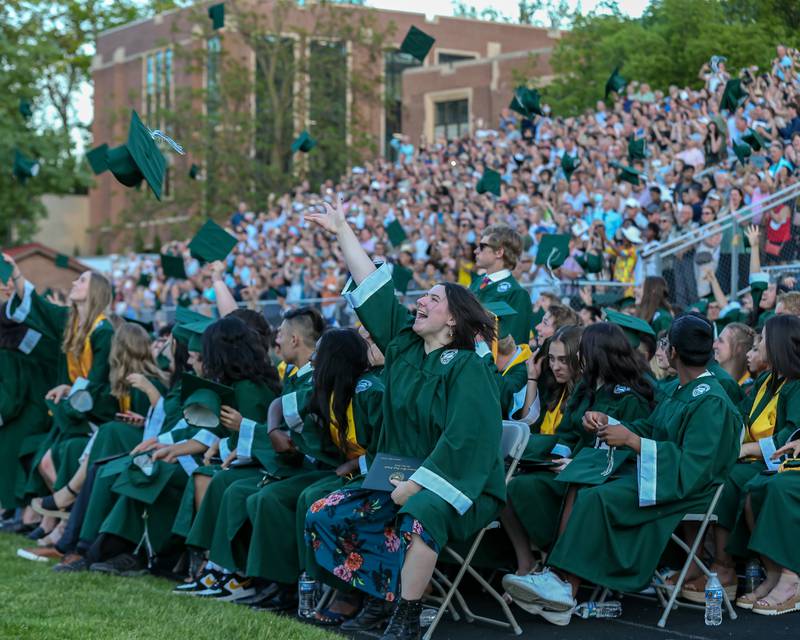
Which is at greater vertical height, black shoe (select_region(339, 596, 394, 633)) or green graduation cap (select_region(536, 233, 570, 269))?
green graduation cap (select_region(536, 233, 570, 269))

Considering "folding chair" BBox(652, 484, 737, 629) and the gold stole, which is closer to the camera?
"folding chair" BBox(652, 484, 737, 629)

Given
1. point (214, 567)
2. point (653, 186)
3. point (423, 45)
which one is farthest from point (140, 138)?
point (653, 186)

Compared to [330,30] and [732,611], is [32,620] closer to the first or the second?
[732,611]

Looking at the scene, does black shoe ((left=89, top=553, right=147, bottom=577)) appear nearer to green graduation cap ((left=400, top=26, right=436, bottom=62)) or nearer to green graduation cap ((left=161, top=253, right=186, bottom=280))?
green graduation cap ((left=161, top=253, right=186, bottom=280))

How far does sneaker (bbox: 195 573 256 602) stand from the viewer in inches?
285

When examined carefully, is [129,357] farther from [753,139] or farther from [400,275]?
[753,139]

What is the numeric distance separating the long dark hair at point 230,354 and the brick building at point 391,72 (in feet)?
89.8

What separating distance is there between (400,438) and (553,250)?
552cm

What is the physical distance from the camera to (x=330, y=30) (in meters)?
37.8

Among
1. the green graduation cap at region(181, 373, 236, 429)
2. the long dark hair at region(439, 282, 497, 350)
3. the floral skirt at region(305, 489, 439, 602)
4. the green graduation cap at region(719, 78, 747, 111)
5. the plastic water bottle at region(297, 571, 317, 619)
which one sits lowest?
the plastic water bottle at region(297, 571, 317, 619)

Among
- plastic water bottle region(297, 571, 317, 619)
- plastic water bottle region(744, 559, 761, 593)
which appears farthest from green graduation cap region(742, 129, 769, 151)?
plastic water bottle region(297, 571, 317, 619)

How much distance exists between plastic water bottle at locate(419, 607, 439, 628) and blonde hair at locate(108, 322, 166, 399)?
3.67 m

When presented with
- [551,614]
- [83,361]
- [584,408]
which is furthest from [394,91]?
[551,614]

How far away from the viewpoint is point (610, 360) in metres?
6.71
